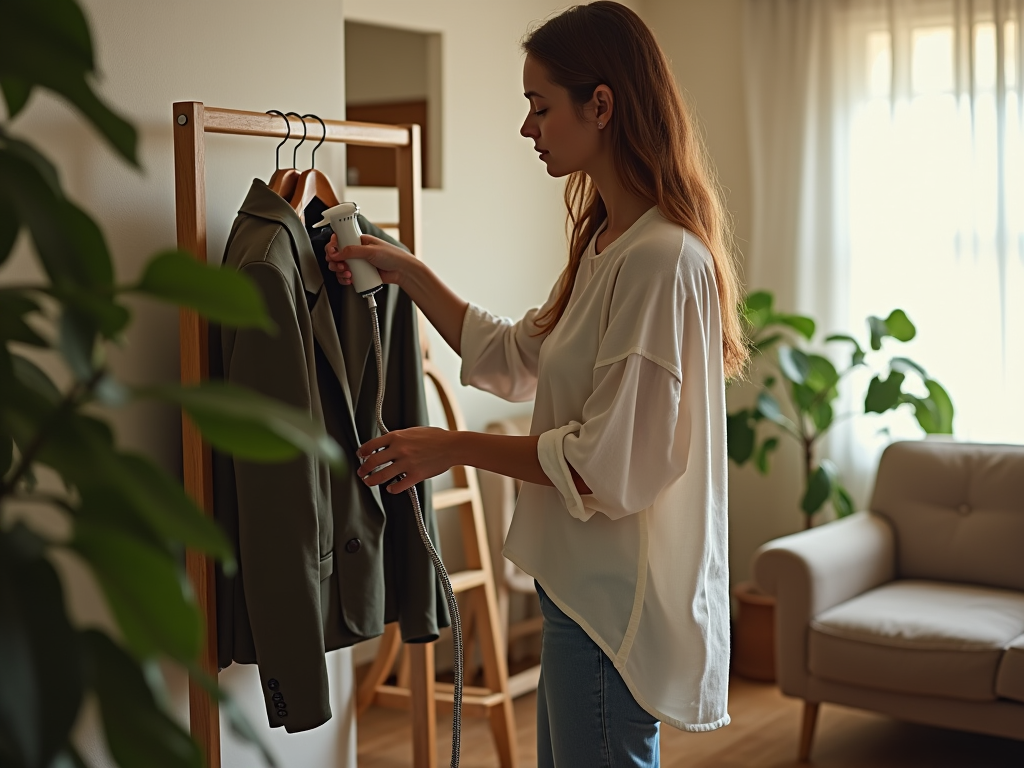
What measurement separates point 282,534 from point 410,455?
26 centimetres

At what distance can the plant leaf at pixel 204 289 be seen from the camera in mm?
528

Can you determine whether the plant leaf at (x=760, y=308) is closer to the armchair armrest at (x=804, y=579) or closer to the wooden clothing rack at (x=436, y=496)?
the armchair armrest at (x=804, y=579)

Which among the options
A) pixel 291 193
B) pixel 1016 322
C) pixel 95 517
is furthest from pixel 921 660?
pixel 95 517

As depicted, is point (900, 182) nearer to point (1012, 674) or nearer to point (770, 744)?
point (1012, 674)

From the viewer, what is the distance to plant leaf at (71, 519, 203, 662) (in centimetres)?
50

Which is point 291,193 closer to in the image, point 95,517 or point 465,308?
point 465,308

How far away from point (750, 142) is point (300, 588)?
3.14m

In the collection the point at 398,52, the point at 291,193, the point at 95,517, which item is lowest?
the point at 95,517

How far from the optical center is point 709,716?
1608 mm

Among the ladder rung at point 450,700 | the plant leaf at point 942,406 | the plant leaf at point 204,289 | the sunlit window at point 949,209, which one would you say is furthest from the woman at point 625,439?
the sunlit window at point 949,209

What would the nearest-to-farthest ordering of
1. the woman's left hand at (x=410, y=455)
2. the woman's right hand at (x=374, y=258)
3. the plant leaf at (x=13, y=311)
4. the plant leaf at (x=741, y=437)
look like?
the plant leaf at (x=13, y=311), the woman's left hand at (x=410, y=455), the woman's right hand at (x=374, y=258), the plant leaf at (x=741, y=437)

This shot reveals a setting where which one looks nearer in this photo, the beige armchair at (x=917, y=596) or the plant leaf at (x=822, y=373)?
the beige armchair at (x=917, y=596)

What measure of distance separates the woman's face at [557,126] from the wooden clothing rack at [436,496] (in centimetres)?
48

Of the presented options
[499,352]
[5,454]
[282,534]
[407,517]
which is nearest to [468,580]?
[407,517]
